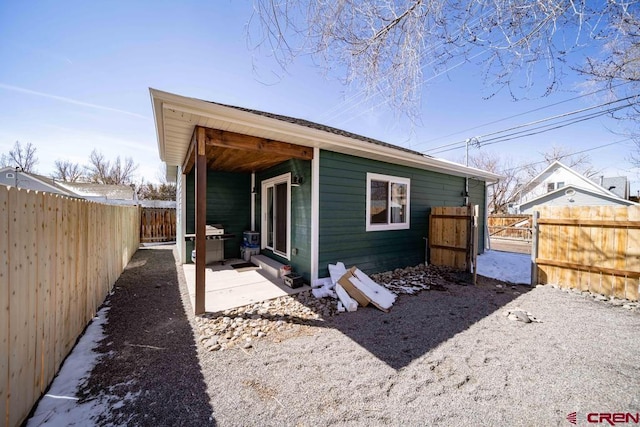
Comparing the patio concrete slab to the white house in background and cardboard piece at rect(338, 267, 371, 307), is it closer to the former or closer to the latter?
cardboard piece at rect(338, 267, 371, 307)

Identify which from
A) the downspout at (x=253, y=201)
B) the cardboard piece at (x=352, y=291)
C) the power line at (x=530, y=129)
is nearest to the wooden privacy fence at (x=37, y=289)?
the cardboard piece at (x=352, y=291)

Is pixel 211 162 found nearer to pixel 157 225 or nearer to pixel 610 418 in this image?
pixel 610 418

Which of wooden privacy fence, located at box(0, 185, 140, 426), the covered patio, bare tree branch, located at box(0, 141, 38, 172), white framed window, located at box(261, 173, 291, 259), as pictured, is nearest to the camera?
wooden privacy fence, located at box(0, 185, 140, 426)

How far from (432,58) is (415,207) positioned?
14.5ft

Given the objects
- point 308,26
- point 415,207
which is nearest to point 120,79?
point 308,26

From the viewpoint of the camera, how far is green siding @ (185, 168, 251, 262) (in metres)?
6.68

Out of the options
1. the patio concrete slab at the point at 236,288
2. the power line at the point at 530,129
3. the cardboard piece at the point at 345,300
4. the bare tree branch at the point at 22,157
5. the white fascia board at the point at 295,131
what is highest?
the bare tree branch at the point at 22,157

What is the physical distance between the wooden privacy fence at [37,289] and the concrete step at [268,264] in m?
2.93

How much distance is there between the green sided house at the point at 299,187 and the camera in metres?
3.38

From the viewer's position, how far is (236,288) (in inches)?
176

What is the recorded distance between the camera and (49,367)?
2006mm

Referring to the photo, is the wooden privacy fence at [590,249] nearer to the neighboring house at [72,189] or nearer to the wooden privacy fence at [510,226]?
the wooden privacy fence at [510,226]

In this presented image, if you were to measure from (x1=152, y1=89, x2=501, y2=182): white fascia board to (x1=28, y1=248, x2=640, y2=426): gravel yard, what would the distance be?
2.75m

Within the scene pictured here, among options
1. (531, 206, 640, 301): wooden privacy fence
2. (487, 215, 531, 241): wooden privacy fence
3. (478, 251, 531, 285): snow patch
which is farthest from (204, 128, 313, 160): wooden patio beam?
(487, 215, 531, 241): wooden privacy fence
